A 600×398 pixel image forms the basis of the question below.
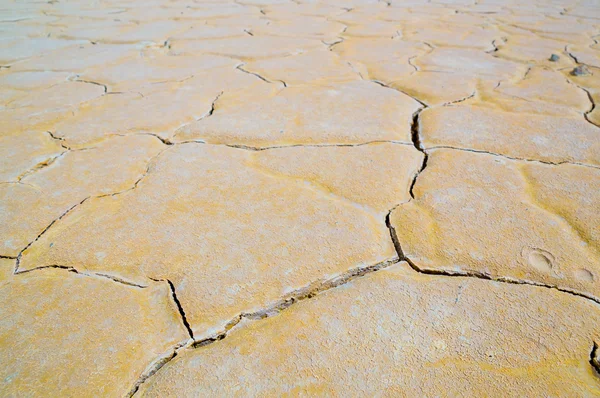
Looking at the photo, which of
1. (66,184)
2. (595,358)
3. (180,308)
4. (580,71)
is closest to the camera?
(595,358)

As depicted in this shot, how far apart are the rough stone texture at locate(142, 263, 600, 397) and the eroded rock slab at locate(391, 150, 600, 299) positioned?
0.06 m

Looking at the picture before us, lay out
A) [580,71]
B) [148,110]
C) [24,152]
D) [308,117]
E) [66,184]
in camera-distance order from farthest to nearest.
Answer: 1. [580,71]
2. [148,110]
3. [308,117]
4. [24,152]
5. [66,184]

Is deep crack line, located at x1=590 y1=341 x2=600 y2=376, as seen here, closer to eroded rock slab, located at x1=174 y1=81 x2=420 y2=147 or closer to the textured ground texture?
the textured ground texture

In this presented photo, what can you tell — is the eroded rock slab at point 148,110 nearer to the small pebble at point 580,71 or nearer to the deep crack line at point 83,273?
the deep crack line at point 83,273

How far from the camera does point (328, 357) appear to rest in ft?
2.23

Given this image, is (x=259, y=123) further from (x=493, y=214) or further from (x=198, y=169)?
(x=493, y=214)

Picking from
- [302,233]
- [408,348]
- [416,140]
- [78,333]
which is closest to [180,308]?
[78,333]

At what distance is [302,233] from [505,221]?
487 mm

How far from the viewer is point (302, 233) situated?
958 millimetres

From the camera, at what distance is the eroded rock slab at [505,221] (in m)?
0.85

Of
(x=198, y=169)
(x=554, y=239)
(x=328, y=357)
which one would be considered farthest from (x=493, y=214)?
(x=198, y=169)

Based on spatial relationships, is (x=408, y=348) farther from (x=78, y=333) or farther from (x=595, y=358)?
(x=78, y=333)

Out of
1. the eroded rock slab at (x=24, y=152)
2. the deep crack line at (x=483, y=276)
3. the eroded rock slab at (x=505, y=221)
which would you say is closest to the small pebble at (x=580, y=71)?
the eroded rock slab at (x=505, y=221)

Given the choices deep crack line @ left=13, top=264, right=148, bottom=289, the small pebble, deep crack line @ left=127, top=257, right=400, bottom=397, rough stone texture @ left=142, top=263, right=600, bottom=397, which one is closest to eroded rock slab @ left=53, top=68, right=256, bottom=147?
deep crack line @ left=13, top=264, right=148, bottom=289
